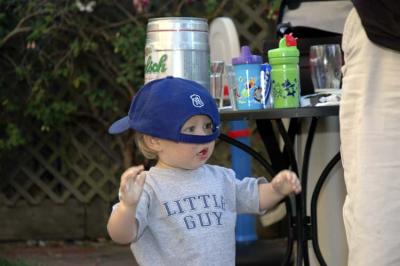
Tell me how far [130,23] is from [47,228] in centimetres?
149

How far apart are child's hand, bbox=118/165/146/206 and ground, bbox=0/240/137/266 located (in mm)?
2549

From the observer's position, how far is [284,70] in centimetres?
278

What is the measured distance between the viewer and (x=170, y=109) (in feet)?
7.41

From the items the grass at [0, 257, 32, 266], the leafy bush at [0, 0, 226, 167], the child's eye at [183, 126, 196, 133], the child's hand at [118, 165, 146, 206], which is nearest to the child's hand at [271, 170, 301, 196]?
the child's eye at [183, 126, 196, 133]

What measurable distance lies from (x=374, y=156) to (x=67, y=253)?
3184 mm

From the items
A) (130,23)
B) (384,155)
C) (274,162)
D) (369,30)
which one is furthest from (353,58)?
(130,23)

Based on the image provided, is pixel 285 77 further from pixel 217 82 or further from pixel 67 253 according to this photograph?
pixel 67 253

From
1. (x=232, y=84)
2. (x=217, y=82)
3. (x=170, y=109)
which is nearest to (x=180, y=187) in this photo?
(x=170, y=109)

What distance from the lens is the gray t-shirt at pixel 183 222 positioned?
2.25 m

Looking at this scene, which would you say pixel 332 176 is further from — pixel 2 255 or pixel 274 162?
pixel 2 255

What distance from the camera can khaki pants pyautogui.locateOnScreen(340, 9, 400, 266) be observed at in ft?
7.27

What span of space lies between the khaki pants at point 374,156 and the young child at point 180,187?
197mm

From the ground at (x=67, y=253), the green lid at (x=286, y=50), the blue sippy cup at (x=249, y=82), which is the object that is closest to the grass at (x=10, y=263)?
the ground at (x=67, y=253)

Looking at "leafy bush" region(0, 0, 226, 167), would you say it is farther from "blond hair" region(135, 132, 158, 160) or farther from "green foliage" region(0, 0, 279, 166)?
"blond hair" region(135, 132, 158, 160)
